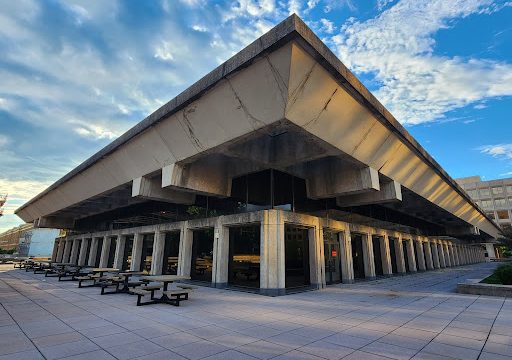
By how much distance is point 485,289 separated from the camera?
39.7ft

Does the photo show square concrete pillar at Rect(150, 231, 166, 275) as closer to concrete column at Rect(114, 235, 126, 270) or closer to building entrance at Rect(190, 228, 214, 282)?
building entrance at Rect(190, 228, 214, 282)

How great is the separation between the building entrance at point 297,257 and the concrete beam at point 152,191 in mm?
7395

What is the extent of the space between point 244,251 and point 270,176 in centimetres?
468

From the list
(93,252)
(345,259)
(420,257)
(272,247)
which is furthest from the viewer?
(93,252)

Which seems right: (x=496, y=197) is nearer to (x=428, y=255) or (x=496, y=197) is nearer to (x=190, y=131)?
(x=428, y=255)

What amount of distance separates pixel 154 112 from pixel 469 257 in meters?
65.6

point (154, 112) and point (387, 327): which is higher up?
point (154, 112)

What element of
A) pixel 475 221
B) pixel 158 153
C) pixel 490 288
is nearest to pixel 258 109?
pixel 158 153

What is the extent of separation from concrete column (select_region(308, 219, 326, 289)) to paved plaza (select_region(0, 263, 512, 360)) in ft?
12.6

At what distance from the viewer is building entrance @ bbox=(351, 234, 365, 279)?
19575 millimetres

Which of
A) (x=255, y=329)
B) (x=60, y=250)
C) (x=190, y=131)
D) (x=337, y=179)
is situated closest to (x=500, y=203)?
(x=337, y=179)

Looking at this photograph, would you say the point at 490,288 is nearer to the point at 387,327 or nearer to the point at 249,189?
the point at 387,327

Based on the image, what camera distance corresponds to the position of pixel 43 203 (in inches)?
1184

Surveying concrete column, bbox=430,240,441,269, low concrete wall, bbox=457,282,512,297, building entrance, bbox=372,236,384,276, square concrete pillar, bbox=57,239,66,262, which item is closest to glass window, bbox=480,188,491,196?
concrete column, bbox=430,240,441,269
